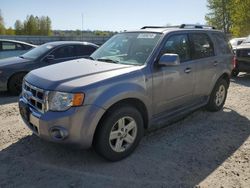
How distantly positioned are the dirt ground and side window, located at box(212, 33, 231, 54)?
5.19ft

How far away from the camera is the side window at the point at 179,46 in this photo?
15.3ft

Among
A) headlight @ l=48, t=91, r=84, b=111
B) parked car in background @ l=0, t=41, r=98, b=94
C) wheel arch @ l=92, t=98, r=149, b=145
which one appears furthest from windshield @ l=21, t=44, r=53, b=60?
headlight @ l=48, t=91, r=84, b=111

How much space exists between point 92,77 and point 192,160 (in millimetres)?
1771

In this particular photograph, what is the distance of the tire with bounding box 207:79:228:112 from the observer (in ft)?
19.8

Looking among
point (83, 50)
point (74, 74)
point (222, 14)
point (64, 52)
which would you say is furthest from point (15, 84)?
point (222, 14)

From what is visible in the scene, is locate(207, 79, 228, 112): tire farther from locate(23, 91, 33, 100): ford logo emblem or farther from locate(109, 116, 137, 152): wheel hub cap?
locate(23, 91, 33, 100): ford logo emblem

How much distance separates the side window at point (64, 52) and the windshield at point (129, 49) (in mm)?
3347

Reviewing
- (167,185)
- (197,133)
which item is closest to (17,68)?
(197,133)

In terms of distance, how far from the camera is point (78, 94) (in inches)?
136

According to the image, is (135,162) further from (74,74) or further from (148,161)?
(74,74)

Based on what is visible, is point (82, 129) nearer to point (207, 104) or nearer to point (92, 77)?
point (92, 77)

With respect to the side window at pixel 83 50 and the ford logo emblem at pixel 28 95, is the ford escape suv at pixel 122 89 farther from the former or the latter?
the side window at pixel 83 50

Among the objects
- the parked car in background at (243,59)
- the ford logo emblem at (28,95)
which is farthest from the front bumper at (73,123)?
the parked car in background at (243,59)

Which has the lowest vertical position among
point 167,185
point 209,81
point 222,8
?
point 167,185
